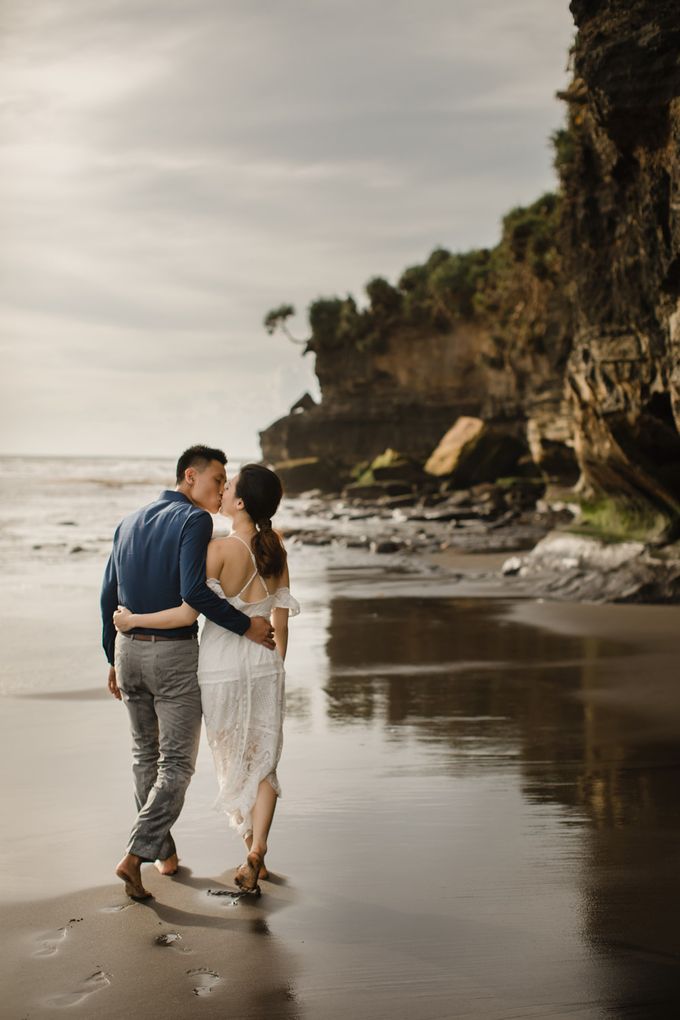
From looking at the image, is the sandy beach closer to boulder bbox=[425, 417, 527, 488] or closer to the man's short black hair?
the man's short black hair

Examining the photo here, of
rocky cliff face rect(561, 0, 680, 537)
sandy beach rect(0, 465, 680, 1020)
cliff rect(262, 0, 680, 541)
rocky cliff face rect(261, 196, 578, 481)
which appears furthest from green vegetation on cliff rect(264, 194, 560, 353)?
sandy beach rect(0, 465, 680, 1020)

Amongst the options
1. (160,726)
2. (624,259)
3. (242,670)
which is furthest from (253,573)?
(624,259)

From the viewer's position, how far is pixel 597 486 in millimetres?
18203

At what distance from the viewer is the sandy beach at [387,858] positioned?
139 inches

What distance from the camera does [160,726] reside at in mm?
4559

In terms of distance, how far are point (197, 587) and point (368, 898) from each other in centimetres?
147

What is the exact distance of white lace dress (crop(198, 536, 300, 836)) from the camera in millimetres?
4527

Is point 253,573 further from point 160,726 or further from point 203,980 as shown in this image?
point 203,980

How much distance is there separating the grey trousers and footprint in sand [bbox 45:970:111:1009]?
0.75 metres

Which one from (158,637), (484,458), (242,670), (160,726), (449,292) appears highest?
(449,292)

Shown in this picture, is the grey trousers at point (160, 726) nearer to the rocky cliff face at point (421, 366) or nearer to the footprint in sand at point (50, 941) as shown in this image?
the footprint in sand at point (50, 941)

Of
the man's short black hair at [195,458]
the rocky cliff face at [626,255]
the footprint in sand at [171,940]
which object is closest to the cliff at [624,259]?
the rocky cliff face at [626,255]

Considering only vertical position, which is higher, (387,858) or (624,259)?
(624,259)

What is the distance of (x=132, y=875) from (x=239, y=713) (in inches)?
30.8
